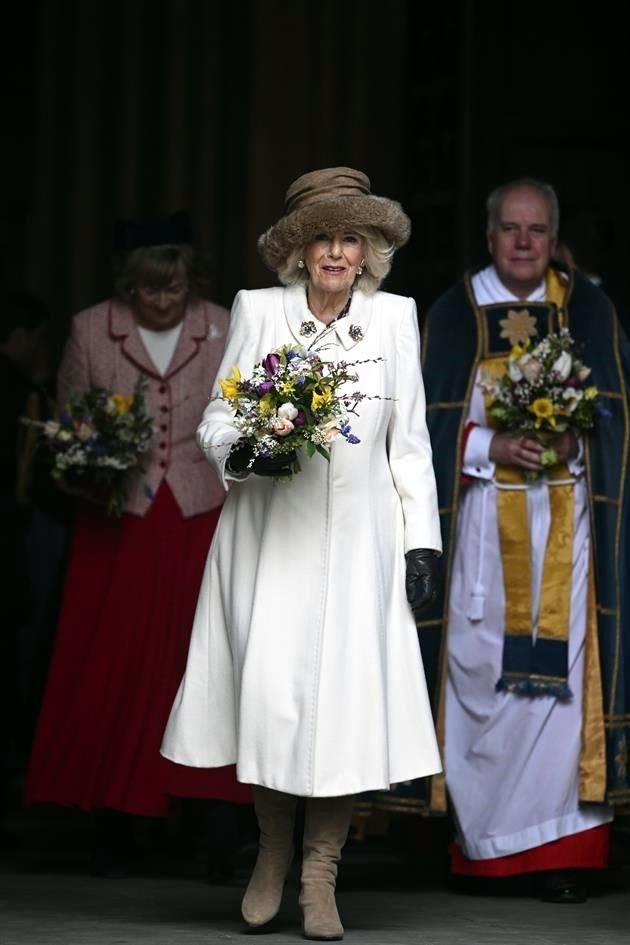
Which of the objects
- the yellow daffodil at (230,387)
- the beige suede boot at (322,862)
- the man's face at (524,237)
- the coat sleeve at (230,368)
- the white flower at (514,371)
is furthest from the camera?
the man's face at (524,237)

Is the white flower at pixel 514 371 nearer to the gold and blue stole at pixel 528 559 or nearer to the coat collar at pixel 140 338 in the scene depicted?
the gold and blue stole at pixel 528 559

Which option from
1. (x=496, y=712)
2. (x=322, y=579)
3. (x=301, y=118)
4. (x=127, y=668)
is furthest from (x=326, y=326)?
(x=301, y=118)

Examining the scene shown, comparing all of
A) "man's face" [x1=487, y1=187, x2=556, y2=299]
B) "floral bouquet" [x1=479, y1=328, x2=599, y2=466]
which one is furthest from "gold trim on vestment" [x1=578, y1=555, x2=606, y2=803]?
"man's face" [x1=487, y1=187, x2=556, y2=299]

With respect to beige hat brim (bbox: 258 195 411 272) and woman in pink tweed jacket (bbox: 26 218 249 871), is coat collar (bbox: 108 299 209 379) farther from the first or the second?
beige hat brim (bbox: 258 195 411 272)

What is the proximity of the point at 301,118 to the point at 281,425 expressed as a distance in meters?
4.69

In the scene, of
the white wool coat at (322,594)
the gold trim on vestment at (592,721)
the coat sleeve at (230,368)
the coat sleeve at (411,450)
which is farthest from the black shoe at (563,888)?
the coat sleeve at (230,368)

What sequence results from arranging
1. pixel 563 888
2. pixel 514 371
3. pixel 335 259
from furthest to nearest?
1. pixel 514 371
2. pixel 563 888
3. pixel 335 259

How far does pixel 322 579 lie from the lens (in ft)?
→ 20.5

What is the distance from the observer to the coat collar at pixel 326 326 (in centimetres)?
634

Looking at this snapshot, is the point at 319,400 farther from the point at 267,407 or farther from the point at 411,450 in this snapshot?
the point at 411,450

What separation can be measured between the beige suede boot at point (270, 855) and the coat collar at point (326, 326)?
1.20 meters

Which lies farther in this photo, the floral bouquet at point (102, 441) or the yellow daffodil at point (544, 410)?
the floral bouquet at point (102, 441)

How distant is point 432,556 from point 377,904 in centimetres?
130

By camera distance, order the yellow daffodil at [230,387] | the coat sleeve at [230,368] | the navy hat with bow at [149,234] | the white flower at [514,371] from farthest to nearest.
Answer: the navy hat with bow at [149,234] < the white flower at [514,371] < the coat sleeve at [230,368] < the yellow daffodil at [230,387]
